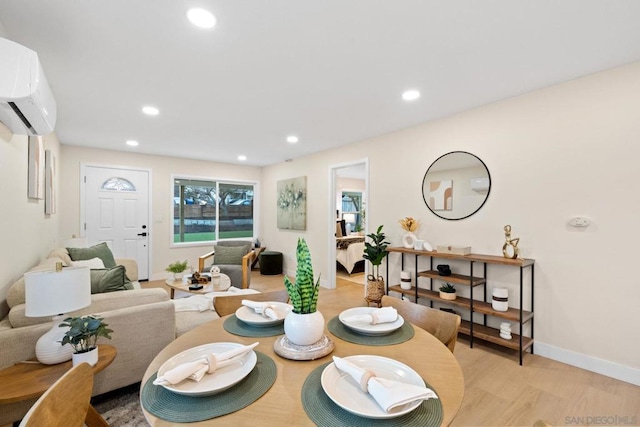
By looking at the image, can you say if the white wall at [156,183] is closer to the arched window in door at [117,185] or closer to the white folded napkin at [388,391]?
the arched window in door at [117,185]

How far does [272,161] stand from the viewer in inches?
243

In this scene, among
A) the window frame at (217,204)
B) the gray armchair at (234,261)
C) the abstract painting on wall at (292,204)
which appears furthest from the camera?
the window frame at (217,204)

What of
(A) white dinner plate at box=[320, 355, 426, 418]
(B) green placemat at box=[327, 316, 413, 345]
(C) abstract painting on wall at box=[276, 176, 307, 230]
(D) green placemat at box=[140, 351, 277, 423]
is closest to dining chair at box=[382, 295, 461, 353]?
(B) green placemat at box=[327, 316, 413, 345]

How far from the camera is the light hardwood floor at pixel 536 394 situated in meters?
1.82


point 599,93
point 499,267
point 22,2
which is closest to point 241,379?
point 22,2

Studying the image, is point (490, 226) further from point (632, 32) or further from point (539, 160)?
point (632, 32)

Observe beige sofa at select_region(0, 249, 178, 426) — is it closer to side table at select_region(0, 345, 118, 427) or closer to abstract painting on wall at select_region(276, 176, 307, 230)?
side table at select_region(0, 345, 118, 427)

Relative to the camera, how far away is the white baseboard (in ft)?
7.18

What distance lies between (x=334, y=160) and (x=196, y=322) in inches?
131

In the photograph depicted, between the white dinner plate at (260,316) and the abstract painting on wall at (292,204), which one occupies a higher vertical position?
the abstract painting on wall at (292,204)

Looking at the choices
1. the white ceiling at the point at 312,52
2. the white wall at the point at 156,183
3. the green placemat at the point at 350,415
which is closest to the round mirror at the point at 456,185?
the white ceiling at the point at 312,52

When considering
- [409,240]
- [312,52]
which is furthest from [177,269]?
[312,52]

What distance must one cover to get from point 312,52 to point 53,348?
2.38 m

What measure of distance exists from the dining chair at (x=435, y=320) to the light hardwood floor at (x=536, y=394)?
684mm
